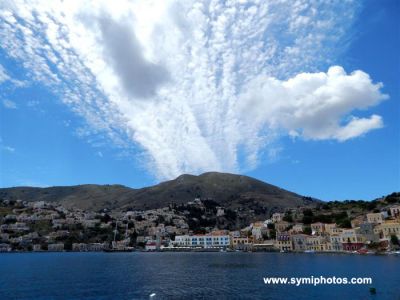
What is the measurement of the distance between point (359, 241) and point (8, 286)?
110916 millimetres

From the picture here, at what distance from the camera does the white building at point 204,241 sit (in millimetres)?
181125

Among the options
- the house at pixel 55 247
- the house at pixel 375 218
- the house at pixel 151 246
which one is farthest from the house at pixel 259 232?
the house at pixel 55 247

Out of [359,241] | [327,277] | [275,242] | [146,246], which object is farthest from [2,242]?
[327,277]

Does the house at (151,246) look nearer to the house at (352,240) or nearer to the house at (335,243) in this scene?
the house at (335,243)

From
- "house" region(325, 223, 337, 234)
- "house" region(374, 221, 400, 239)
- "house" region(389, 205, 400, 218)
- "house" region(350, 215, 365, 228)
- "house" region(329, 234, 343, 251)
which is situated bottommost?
"house" region(329, 234, 343, 251)

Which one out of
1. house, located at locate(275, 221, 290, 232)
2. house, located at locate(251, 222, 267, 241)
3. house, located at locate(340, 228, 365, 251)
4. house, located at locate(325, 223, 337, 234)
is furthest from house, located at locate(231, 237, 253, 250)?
house, located at locate(340, 228, 365, 251)

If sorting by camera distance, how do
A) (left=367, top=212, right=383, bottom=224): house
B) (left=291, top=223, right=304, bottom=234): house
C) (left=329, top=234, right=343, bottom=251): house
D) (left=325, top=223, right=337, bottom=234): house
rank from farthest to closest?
(left=291, top=223, right=304, bottom=234): house → (left=325, top=223, right=337, bottom=234): house → (left=367, top=212, right=383, bottom=224): house → (left=329, top=234, right=343, bottom=251): house

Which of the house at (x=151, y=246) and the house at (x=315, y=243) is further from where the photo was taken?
the house at (x=151, y=246)

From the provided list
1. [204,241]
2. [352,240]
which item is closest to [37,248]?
[204,241]

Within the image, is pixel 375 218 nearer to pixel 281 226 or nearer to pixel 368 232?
pixel 368 232

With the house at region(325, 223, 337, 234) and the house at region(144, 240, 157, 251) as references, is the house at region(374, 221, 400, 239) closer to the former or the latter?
the house at region(325, 223, 337, 234)

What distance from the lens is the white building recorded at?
18112 centimetres

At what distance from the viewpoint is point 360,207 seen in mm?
167750

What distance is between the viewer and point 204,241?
18688 cm
